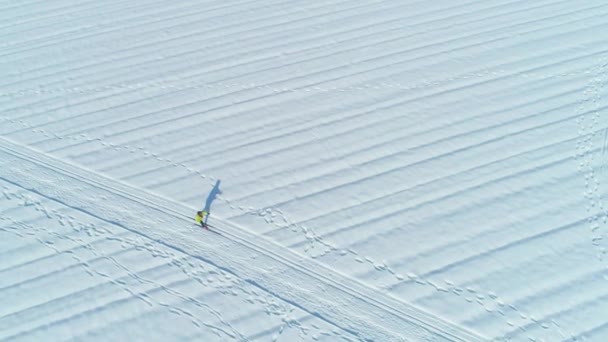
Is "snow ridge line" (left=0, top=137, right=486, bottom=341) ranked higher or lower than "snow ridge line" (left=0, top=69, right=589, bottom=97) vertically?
lower

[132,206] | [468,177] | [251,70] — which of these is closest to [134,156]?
[132,206]

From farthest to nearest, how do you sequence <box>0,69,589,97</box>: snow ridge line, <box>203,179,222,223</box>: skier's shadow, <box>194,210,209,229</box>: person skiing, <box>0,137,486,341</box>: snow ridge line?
<box>0,69,589,97</box>: snow ridge line < <box>203,179,222,223</box>: skier's shadow < <box>194,210,209,229</box>: person skiing < <box>0,137,486,341</box>: snow ridge line

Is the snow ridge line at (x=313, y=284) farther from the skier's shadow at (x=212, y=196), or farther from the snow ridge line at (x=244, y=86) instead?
the snow ridge line at (x=244, y=86)

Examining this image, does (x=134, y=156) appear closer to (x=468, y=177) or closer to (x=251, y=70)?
(x=251, y=70)

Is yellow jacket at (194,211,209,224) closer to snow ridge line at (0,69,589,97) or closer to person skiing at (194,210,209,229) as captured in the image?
person skiing at (194,210,209,229)

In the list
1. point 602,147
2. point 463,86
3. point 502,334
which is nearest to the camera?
point 502,334

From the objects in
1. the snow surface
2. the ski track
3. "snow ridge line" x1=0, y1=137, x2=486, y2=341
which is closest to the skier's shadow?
the snow surface
